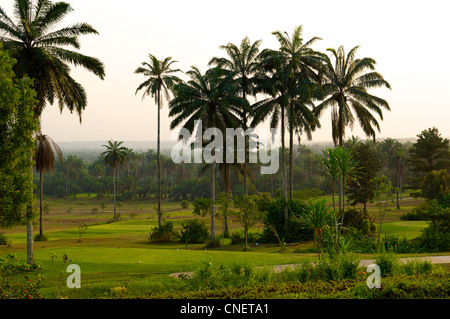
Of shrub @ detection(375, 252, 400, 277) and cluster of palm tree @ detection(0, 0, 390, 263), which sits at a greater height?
cluster of palm tree @ detection(0, 0, 390, 263)

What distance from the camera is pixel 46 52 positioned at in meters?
22.7

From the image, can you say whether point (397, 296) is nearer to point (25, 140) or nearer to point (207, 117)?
point (25, 140)

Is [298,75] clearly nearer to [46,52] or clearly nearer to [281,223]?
[281,223]

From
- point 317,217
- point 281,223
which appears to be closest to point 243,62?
point 281,223

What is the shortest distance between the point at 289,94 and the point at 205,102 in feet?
29.9

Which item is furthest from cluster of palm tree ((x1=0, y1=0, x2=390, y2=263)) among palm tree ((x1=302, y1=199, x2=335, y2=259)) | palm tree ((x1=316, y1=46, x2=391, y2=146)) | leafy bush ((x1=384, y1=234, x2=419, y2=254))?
palm tree ((x1=302, y1=199, x2=335, y2=259))

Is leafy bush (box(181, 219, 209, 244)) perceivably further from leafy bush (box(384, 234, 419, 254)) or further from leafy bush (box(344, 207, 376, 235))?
leafy bush (box(384, 234, 419, 254))

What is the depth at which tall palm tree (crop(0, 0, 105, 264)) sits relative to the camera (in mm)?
22625

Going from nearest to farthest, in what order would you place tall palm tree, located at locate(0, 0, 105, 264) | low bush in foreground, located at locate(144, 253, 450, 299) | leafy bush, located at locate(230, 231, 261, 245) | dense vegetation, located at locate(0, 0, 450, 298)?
1. low bush in foreground, located at locate(144, 253, 450, 299)
2. dense vegetation, located at locate(0, 0, 450, 298)
3. tall palm tree, located at locate(0, 0, 105, 264)
4. leafy bush, located at locate(230, 231, 261, 245)

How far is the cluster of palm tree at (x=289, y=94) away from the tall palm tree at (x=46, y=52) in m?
12.8

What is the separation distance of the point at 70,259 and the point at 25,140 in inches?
348

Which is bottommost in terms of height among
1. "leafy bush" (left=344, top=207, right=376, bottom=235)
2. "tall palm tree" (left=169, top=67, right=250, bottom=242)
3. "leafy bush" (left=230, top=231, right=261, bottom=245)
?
"leafy bush" (left=230, top=231, right=261, bottom=245)

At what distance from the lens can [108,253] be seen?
24812 millimetres
